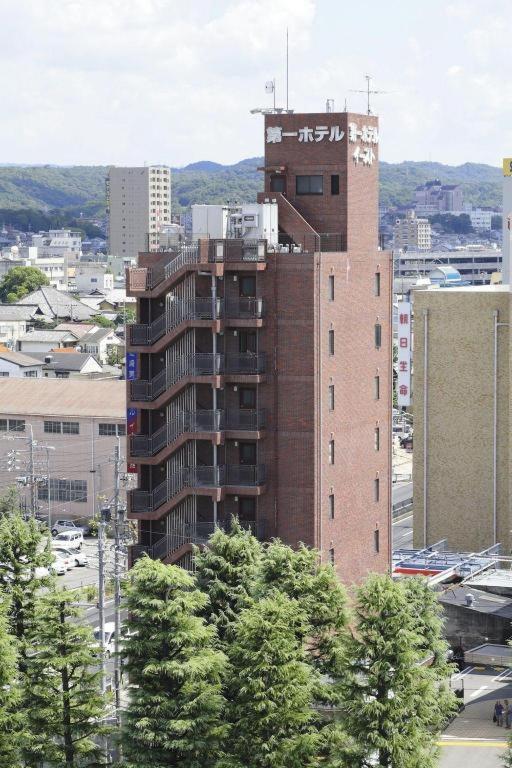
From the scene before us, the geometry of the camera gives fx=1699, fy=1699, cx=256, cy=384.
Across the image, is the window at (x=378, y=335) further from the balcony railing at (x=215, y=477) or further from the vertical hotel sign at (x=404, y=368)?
the vertical hotel sign at (x=404, y=368)

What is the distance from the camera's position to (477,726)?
48.4 m

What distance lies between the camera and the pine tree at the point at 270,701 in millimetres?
36156

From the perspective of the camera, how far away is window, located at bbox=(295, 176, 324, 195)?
161 feet

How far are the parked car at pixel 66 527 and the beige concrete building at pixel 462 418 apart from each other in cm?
1700

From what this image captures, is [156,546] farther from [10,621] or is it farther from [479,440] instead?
[479,440]

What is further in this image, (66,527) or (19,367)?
(19,367)

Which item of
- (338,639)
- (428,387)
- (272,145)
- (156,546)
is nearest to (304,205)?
(272,145)

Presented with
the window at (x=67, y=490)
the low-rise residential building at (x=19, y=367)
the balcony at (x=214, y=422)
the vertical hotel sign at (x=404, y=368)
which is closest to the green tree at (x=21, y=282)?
the low-rise residential building at (x=19, y=367)

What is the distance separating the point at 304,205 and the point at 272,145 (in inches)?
80.2

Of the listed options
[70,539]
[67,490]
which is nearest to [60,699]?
[70,539]

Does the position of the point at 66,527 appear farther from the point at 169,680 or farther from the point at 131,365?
the point at 169,680

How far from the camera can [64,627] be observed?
37.6m

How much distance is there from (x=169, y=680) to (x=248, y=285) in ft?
45.2

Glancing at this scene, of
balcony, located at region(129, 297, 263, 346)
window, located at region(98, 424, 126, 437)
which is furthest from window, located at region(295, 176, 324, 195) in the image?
window, located at region(98, 424, 126, 437)
